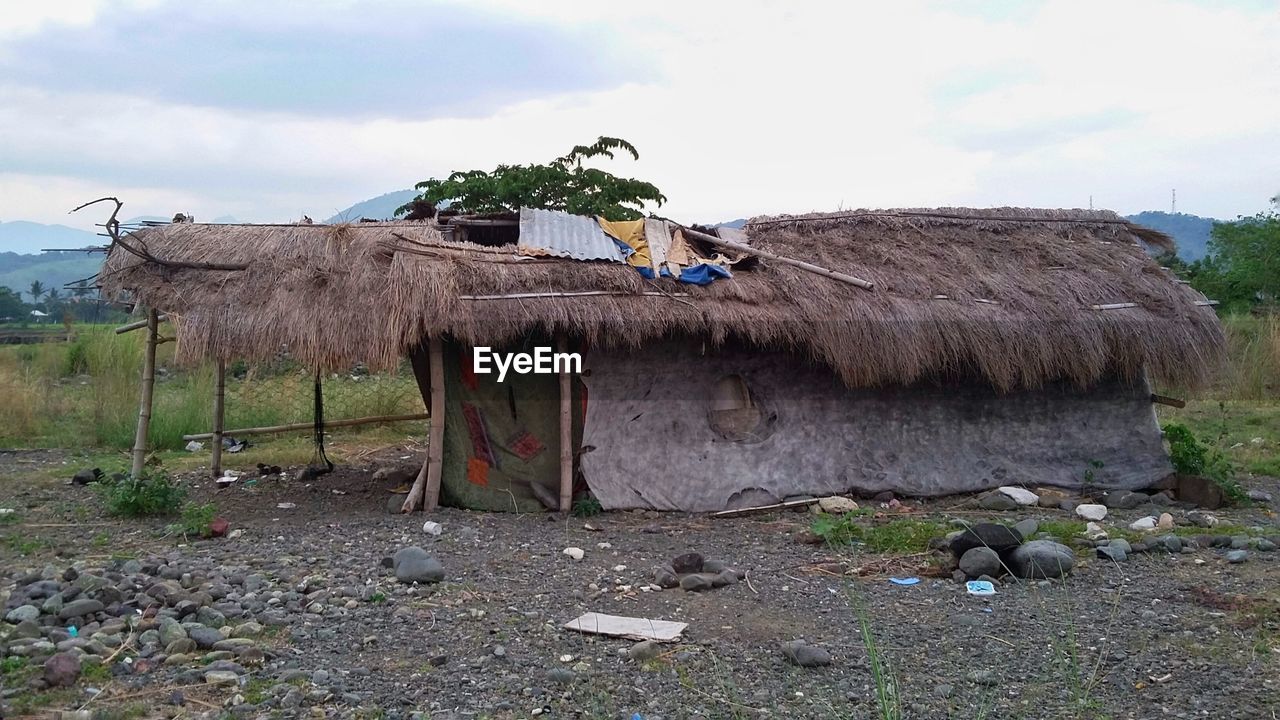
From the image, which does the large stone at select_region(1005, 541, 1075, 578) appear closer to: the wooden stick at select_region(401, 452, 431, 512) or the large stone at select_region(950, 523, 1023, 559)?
the large stone at select_region(950, 523, 1023, 559)

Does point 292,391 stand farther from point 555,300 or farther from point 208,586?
point 208,586

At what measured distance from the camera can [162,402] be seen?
1282cm

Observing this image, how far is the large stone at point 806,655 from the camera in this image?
4.83 metres

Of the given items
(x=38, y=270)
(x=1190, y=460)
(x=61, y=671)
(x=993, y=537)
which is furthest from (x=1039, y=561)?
(x=38, y=270)

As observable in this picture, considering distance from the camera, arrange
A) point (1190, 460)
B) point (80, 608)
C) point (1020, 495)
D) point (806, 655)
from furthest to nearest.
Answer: point (1190, 460) → point (1020, 495) → point (80, 608) → point (806, 655)

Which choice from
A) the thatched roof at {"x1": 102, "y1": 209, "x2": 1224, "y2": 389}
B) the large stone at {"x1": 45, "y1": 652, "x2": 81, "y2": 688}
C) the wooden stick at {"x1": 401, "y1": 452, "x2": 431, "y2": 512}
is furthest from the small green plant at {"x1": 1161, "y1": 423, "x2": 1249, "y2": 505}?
the large stone at {"x1": 45, "y1": 652, "x2": 81, "y2": 688}


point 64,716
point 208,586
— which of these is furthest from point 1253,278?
point 64,716

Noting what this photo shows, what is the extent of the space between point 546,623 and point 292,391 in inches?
345

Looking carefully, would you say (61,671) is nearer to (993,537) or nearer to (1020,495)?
(993,537)

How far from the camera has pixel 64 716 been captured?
13.4 ft

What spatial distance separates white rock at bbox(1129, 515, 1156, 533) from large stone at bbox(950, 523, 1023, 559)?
1.86 m

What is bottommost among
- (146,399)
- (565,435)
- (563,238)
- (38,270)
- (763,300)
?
(565,435)

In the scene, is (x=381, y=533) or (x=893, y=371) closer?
(x=381, y=533)

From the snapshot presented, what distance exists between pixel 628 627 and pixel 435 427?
338 centimetres
